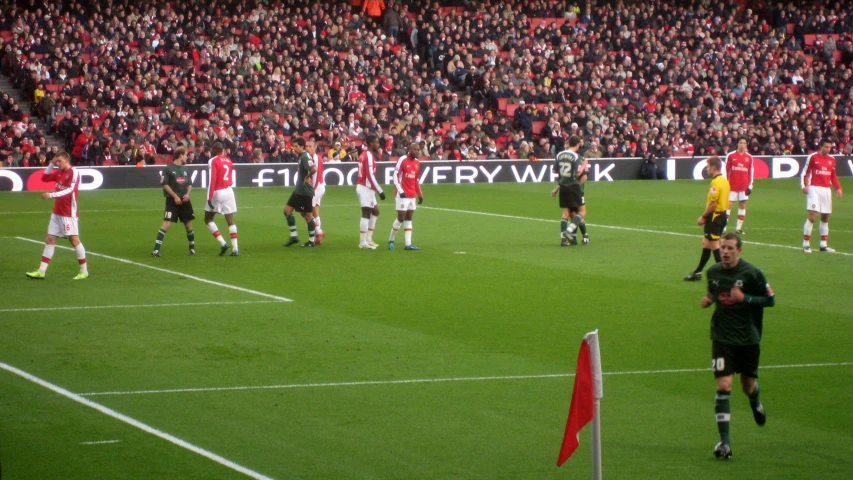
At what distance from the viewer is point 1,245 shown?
22.8 meters

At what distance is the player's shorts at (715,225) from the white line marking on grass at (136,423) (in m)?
9.79

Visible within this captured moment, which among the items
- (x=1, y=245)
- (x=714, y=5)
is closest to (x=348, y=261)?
(x=1, y=245)

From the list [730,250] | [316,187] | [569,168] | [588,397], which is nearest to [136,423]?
[588,397]

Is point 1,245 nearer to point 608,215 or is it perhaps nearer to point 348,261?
point 348,261

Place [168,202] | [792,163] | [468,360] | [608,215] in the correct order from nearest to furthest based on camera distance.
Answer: [468,360] < [168,202] < [608,215] < [792,163]

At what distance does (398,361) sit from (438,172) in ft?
89.9

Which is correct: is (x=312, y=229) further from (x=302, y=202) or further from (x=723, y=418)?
(x=723, y=418)

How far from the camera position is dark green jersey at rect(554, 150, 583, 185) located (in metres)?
22.6

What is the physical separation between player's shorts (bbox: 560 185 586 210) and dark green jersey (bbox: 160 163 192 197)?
7010mm

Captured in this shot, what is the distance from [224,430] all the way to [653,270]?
1118 cm

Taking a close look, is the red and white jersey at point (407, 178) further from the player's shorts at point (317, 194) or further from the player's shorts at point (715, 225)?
the player's shorts at point (715, 225)

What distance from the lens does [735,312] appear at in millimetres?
9219

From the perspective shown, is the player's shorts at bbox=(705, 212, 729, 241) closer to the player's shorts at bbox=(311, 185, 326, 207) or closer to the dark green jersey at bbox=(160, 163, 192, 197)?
the player's shorts at bbox=(311, 185, 326, 207)

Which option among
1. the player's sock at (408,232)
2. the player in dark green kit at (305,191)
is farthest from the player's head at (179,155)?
the player's sock at (408,232)
